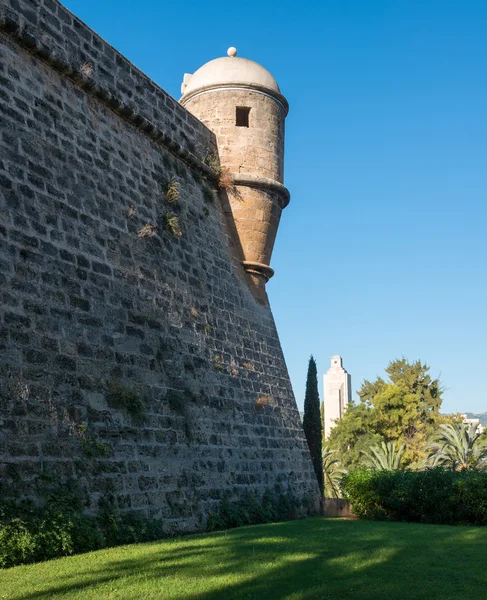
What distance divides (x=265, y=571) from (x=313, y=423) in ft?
39.5

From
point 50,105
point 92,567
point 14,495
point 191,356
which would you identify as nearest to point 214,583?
point 92,567

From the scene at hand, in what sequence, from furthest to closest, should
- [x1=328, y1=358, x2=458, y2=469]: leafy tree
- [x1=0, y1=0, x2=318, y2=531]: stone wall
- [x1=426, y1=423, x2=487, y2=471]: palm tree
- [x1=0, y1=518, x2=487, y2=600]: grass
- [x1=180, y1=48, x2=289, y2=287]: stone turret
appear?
[x1=328, y1=358, x2=458, y2=469]: leafy tree
[x1=426, y1=423, x2=487, y2=471]: palm tree
[x1=180, y1=48, x2=289, y2=287]: stone turret
[x1=0, y1=0, x2=318, y2=531]: stone wall
[x1=0, y1=518, x2=487, y2=600]: grass

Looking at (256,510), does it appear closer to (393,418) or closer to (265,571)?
(265,571)

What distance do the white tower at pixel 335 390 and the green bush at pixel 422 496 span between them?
131 feet

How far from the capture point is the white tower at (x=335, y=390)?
5256 cm

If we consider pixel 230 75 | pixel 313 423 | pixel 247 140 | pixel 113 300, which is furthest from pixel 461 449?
pixel 113 300

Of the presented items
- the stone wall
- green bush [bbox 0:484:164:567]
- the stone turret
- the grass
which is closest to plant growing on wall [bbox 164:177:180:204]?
the stone wall

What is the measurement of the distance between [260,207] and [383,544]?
23.7 ft

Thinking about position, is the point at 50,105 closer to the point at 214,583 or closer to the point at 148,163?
the point at 148,163

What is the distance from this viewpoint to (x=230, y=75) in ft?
42.3

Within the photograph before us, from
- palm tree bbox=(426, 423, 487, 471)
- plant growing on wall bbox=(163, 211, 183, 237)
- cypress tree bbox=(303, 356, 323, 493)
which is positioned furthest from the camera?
palm tree bbox=(426, 423, 487, 471)

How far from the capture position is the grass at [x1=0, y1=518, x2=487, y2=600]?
→ 185 inches

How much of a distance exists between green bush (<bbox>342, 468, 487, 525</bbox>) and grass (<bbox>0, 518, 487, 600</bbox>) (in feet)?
11.9

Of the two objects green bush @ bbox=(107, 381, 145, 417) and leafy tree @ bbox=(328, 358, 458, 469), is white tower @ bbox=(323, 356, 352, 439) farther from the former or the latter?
green bush @ bbox=(107, 381, 145, 417)
